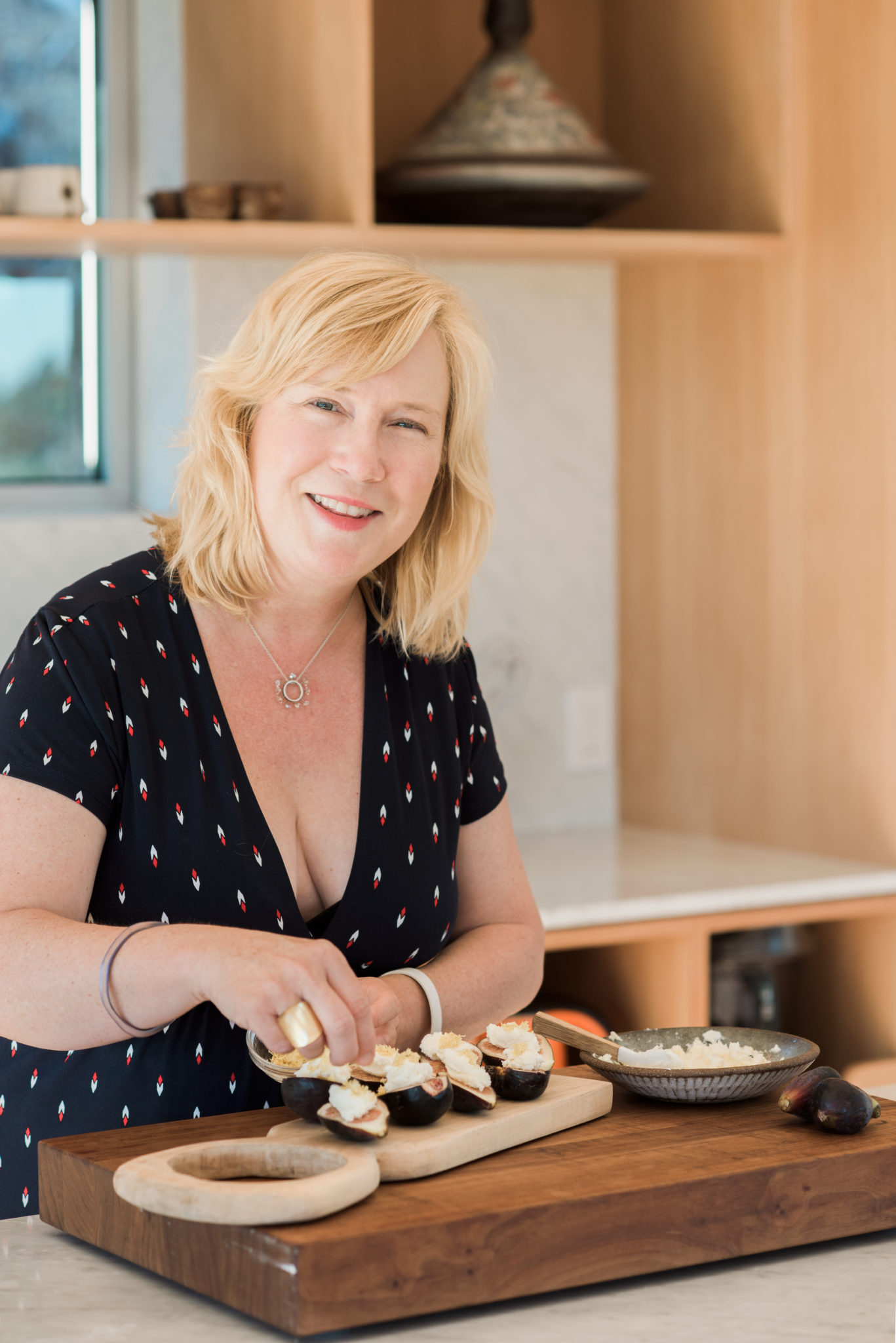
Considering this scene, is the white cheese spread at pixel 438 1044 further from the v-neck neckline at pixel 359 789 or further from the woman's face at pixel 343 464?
the woman's face at pixel 343 464

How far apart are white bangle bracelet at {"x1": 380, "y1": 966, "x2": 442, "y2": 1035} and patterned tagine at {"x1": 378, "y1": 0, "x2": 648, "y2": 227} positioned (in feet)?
4.54

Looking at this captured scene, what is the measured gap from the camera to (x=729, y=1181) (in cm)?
105

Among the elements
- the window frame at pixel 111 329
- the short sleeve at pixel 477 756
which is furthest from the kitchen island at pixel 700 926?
the window frame at pixel 111 329

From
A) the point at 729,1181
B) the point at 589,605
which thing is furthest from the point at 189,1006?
the point at 589,605

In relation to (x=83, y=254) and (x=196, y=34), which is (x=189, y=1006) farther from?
(x=196, y=34)

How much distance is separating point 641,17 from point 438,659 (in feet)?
5.47

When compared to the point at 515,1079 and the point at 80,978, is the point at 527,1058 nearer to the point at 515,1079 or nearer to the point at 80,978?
the point at 515,1079

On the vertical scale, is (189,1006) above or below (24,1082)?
above

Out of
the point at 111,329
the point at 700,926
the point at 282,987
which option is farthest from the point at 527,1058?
the point at 111,329

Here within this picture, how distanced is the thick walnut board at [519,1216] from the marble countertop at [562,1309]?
0.04ft

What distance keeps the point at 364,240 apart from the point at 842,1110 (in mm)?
1532

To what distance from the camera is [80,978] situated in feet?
3.92

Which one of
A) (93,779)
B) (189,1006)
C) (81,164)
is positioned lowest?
(189,1006)

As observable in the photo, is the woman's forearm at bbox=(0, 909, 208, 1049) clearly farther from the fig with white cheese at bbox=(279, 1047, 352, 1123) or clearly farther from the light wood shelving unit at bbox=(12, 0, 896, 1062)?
the light wood shelving unit at bbox=(12, 0, 896, 1062)
